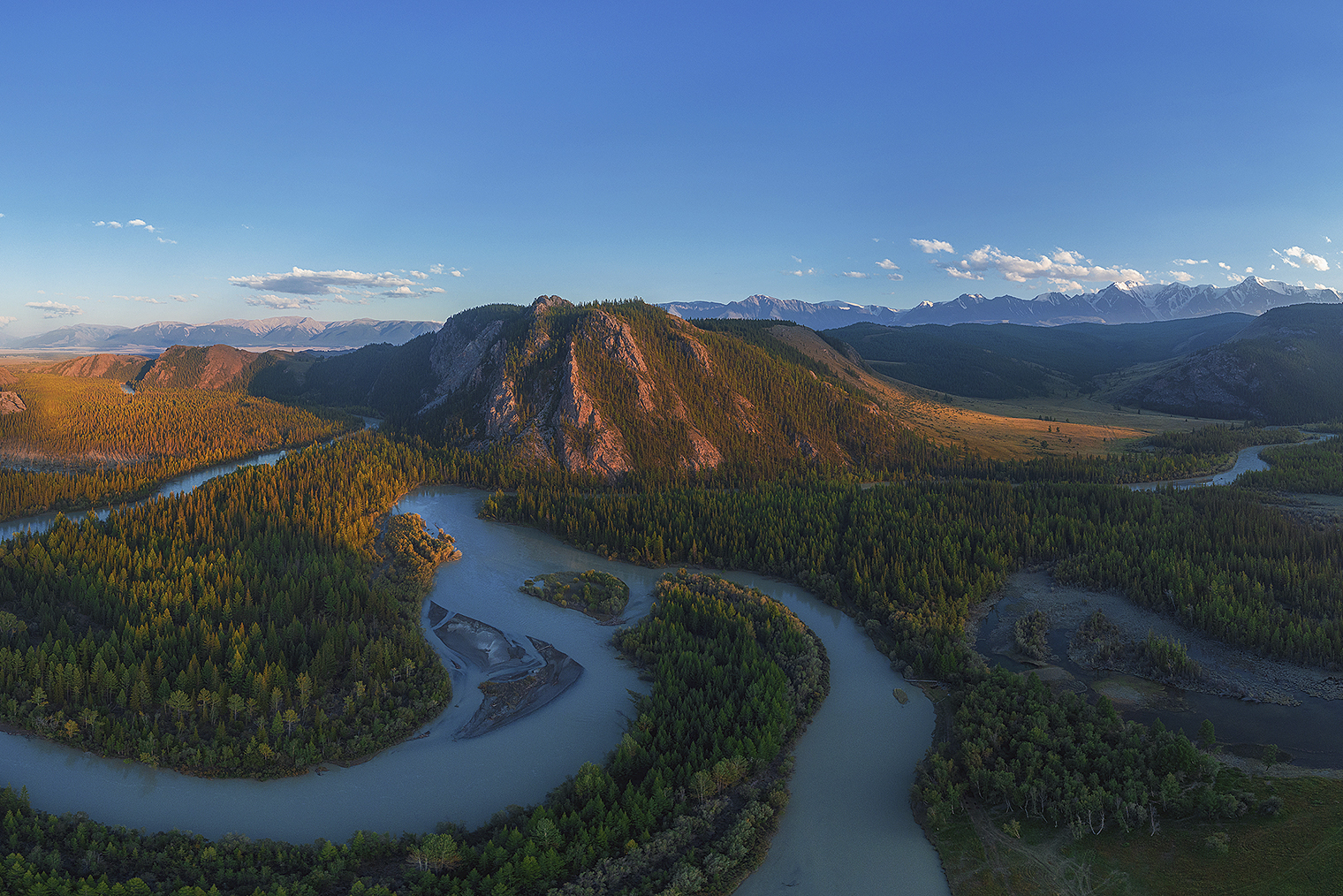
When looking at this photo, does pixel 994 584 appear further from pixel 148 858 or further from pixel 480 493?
pixel 480 493

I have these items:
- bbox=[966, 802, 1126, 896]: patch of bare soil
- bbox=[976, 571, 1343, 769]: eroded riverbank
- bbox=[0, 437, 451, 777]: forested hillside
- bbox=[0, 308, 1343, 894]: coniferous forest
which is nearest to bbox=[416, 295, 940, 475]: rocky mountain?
bbox=[0, 308, 1343, 894]: coniferous forest

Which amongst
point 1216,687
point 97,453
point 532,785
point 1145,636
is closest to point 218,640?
point 532,785

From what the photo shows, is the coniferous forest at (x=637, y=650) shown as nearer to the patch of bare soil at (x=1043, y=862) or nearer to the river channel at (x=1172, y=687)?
the patch of bare soil at (x=1043, y=862)

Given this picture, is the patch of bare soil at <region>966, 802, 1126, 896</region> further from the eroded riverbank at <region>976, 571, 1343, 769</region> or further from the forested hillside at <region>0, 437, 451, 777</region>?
the forested hillside at <region>0, 437, 451, 777</region>

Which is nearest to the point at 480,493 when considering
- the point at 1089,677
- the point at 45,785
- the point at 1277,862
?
the point at 45,785

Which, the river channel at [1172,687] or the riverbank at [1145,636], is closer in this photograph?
the river channel at [1172,687]

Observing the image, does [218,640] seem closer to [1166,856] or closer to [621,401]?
[1166,856]

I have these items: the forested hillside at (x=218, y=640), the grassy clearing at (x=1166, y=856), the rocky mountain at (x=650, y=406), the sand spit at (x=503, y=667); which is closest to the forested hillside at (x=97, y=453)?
the forested hillside at (x=218, y=640)
